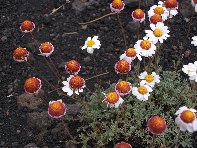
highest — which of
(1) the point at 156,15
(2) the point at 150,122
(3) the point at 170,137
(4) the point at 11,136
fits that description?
(1) the point at 156,15

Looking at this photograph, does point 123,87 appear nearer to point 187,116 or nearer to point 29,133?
point 187,116

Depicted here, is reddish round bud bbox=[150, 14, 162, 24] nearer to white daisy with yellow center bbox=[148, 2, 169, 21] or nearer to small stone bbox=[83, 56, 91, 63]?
white daisy with yellow center bbox=[148, 2, 169, 21]

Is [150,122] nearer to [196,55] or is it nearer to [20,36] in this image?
[196,55]

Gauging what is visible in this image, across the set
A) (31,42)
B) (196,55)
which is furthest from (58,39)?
(196,55)

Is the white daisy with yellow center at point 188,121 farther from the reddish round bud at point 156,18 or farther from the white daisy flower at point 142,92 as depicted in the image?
the reddish round bud at point 156,18

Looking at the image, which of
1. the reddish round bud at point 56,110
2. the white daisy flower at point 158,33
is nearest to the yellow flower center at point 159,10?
the white daisy flower at point 158,33

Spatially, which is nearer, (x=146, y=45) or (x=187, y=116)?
(x=187, y=116)

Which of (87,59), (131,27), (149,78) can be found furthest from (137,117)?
(131,27)

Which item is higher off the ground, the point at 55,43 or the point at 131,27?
the point at 131,27
